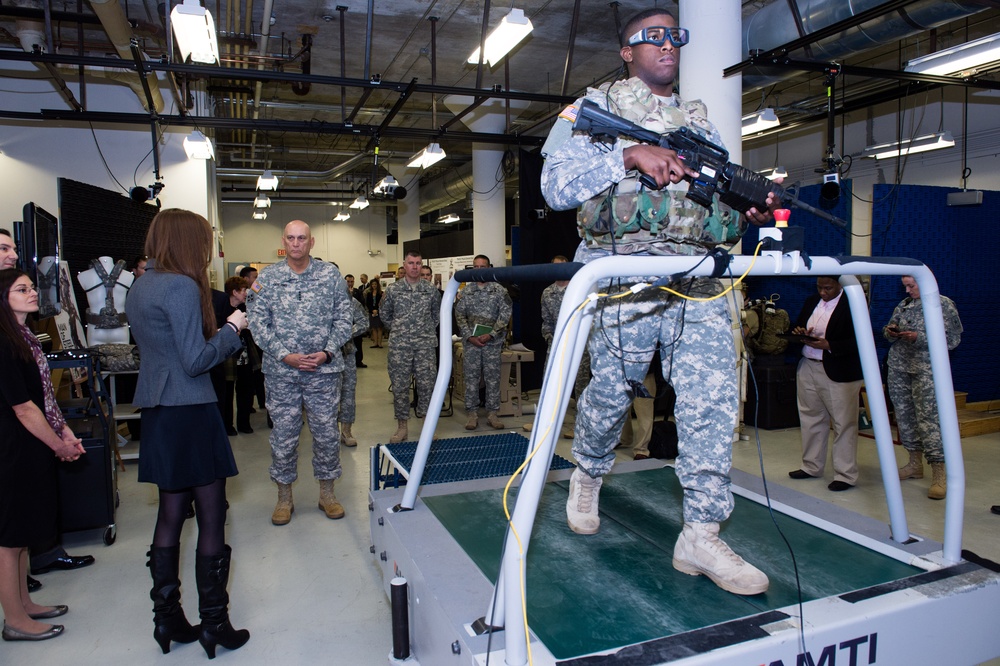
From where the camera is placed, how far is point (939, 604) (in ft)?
5.94

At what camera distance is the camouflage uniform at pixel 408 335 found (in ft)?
19.3

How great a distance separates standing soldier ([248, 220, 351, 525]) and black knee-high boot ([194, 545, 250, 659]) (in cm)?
140

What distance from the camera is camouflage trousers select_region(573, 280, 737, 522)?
1.99 meters

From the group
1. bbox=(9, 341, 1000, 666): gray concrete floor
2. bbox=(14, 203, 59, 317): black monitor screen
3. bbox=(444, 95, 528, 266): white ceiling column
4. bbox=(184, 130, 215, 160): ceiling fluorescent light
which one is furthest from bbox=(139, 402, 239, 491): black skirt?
bbox=(444, 95, 528, 266): white ceiling column

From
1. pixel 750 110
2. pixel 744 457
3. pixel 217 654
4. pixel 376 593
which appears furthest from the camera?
pixel 750 110

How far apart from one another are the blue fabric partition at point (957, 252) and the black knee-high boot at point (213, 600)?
6.57 metres

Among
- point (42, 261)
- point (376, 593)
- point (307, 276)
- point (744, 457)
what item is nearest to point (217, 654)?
point (376, 593)

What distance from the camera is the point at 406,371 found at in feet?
19.4

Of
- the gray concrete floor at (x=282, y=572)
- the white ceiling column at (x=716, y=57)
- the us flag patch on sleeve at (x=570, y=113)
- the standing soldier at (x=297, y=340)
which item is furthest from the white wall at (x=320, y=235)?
the us flag patch on sleeve at (x=570, y=113)

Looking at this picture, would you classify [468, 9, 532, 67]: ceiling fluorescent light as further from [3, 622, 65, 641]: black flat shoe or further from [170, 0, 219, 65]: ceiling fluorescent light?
[3, 622, 65, 641]: black flat shoe

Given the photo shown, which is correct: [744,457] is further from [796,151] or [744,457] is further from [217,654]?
[796,151]

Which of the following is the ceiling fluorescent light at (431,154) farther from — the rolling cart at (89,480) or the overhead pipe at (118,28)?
the rolling cart at (89,480)

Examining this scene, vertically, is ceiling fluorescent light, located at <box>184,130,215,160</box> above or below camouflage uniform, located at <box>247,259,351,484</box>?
above

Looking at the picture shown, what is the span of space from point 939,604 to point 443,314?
1.77 metres
